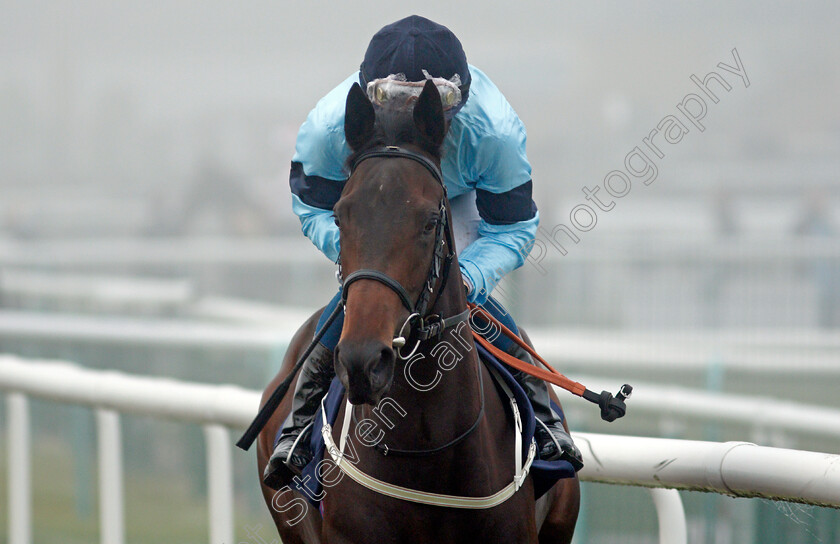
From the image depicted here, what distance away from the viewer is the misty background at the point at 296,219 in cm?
555

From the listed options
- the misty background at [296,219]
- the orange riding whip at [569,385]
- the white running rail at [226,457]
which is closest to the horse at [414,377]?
the orange riding whip at [569,385]

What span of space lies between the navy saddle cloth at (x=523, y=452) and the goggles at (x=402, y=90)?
0.69 m

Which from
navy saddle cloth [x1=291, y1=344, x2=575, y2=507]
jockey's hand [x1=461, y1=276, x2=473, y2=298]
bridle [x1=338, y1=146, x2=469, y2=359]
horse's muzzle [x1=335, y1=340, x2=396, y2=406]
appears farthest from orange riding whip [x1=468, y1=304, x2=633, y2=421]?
horse's muzzle [x1=335, y1=340, x2=396, y2=406]

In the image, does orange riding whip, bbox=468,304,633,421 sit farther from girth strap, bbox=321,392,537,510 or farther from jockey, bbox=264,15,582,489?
girth strap, bbox=321,392,537,510

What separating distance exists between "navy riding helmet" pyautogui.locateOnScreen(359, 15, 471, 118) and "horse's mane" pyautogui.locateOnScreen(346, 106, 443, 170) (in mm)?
193

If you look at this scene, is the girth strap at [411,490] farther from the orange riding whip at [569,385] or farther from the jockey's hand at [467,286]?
the jockey's hand at [467,286]

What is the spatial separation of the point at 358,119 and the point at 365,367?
2.06 feet

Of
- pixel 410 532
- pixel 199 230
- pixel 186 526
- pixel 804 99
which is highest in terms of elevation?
pixel 804 99

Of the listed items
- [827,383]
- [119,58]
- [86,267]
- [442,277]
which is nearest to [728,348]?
[827,383]

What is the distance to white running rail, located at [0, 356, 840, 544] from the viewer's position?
249 centimetres

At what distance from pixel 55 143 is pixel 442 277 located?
18.3 metres

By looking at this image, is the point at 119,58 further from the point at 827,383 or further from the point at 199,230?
the point at 827,383

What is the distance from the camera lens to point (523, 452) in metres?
2.56

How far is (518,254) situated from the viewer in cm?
271
